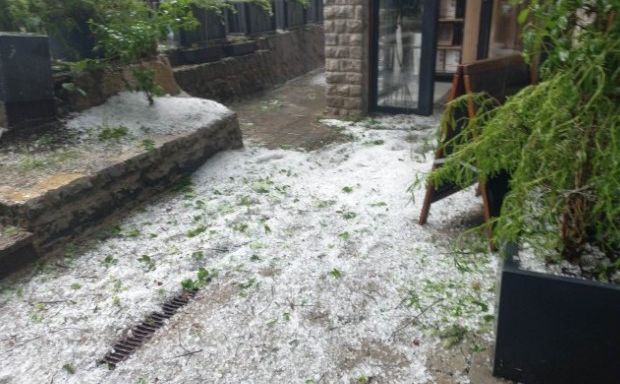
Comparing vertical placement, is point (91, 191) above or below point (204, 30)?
below

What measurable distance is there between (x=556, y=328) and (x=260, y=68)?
7.53 meters

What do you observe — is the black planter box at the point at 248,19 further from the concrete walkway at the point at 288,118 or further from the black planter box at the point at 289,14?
the concrete walkway at the point at 288,118

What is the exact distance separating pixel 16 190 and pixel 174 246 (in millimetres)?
1009

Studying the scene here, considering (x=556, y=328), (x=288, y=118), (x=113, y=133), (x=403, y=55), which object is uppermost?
(x=403, y=55)

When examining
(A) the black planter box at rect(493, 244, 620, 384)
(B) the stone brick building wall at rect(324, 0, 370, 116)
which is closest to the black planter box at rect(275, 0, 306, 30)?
(B) the stone brick building wall at rect(324, 0, 370, 116)

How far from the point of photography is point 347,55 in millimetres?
6152

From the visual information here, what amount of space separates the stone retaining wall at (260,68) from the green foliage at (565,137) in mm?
5594

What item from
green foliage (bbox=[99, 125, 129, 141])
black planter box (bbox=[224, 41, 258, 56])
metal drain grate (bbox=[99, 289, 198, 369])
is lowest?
metal drain grate (bbox=[99, 289, 198, 369])

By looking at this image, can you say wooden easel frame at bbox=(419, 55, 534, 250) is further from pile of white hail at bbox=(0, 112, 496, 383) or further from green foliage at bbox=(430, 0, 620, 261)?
green foliage at bbox=(430, 0, 620, 261)

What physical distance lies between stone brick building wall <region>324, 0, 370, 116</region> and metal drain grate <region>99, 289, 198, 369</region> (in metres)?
4.21

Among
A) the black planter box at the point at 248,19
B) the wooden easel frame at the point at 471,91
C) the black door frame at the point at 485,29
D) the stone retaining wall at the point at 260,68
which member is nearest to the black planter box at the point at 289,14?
the stone retaining wall at the point at 260,68

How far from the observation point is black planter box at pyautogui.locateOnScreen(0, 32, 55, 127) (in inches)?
140

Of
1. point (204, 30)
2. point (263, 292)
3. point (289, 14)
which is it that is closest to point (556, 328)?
point (263, 292)

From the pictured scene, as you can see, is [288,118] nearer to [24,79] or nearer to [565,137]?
[24,79]
